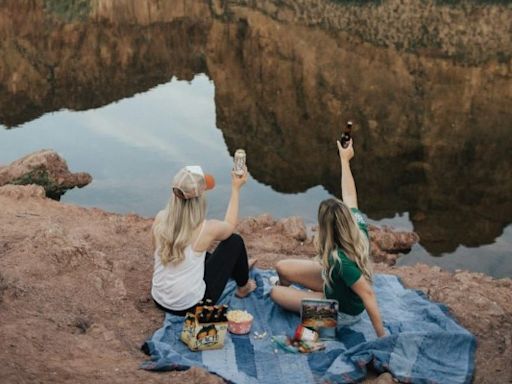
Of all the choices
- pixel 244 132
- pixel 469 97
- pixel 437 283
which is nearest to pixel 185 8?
pixel 469 97

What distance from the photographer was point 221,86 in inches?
754

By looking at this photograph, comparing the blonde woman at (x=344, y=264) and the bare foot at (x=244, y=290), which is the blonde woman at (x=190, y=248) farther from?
the blonde woman at (x=344, y=264)

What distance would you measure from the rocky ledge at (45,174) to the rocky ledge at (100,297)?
2.03 metres

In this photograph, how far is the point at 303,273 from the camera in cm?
568

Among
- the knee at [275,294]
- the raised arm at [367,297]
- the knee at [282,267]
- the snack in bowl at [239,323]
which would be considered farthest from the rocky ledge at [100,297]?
the knee at [282,267]

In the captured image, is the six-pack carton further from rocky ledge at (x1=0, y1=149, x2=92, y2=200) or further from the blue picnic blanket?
rocky ledge at (x1=0, y1=149, x2=92, y2=200)

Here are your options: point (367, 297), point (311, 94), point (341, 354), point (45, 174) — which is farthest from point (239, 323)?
point (311, 94)

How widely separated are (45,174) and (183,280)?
5.76 meters

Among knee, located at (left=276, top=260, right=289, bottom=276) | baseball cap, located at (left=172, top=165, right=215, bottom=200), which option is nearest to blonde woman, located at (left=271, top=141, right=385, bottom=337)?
knee, located at (left=276, top=260, right=289, bottom=276)

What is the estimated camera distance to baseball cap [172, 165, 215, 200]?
16.5 feet

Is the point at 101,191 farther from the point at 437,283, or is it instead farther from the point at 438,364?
the point at 438,364

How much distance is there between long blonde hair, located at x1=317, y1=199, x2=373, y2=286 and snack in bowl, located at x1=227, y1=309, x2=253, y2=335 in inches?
25.6

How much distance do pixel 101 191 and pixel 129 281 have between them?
496 cm

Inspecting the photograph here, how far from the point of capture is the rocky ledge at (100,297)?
174 inches
